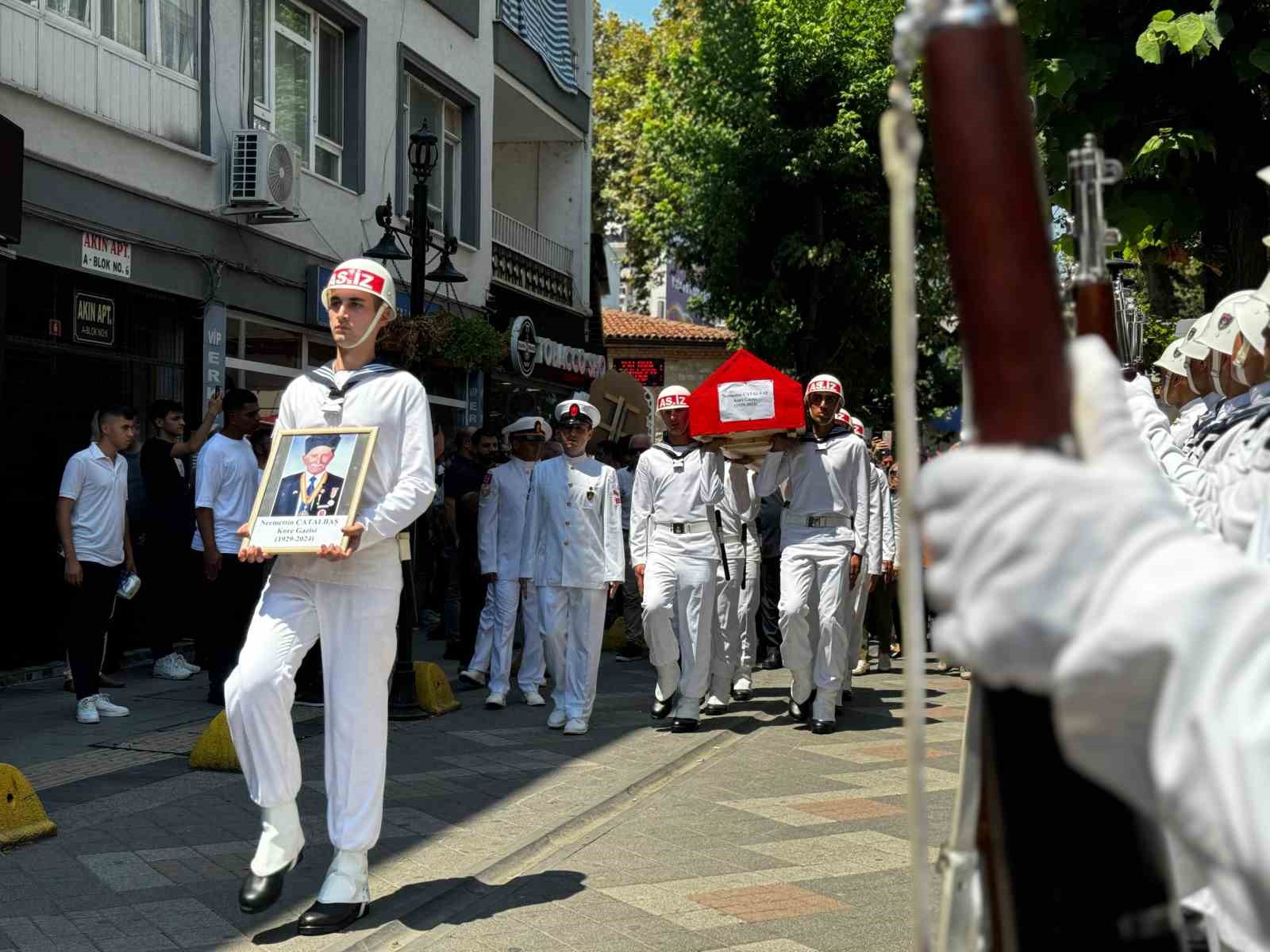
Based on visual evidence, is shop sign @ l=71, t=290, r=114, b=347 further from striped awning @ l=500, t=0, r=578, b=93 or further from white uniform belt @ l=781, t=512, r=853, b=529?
striped awning @ l=500, t=0, r=578, b=93

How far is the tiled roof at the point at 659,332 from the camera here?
43.4m

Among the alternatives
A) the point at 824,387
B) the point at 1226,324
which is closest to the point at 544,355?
the point at 824,387

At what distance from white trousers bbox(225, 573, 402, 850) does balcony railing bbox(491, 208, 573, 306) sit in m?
17.4

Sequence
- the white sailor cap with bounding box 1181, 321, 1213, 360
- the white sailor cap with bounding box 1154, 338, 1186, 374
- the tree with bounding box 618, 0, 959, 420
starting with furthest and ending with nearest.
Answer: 1. the tree with bounding box 618, 0, 959, 420
2. the white sailor cap with bounding box 1154, 338, 1186, 374
3. the white sailor cap with bounding box 1181, 321, 1213, 360

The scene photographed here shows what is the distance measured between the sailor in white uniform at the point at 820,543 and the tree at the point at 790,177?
17623mm

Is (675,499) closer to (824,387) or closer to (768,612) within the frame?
(824,387)

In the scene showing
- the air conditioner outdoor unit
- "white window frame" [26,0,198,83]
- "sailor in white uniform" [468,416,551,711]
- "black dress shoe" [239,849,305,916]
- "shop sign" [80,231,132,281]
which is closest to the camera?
"black dress shoe" [239,849,305,916]

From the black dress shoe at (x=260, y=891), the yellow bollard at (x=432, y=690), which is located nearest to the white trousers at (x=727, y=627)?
the yellow bollard at (x=432, y=690)

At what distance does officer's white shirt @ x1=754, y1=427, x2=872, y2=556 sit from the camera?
10.9 m

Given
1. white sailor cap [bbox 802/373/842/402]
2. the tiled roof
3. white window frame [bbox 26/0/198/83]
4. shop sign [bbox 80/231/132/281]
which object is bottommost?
white sailor cap [bbox 802/373/842/402]

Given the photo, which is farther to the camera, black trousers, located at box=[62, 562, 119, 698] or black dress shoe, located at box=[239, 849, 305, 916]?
black trousers, located at box=[62, 562, 119, 698]

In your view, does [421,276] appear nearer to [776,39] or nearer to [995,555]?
[995,555]

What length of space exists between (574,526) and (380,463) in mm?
5423

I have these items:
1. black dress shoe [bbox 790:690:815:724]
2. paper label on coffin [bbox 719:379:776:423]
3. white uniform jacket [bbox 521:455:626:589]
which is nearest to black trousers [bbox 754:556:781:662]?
black dress shoe [bbox 790:690:815:724]
